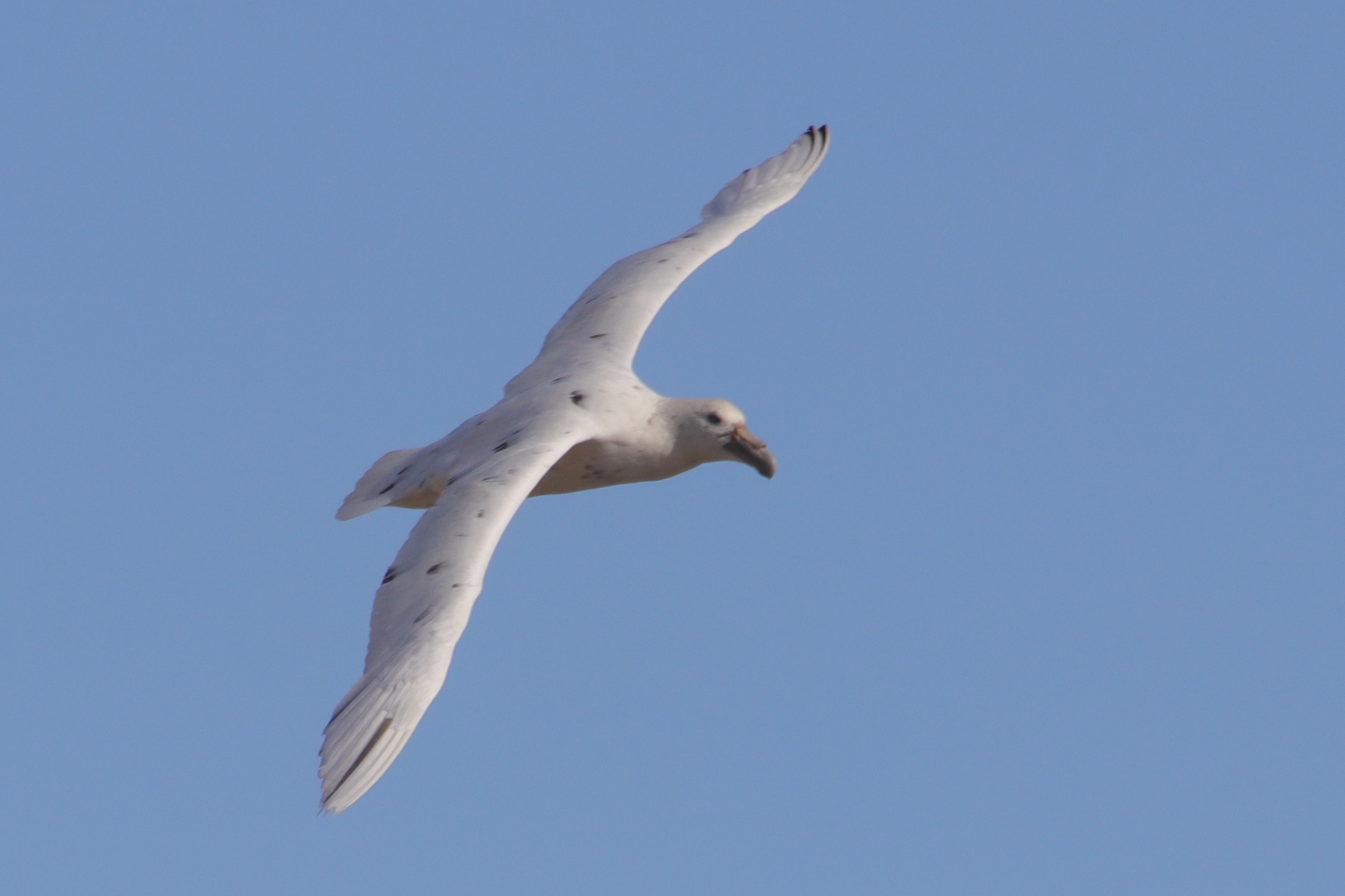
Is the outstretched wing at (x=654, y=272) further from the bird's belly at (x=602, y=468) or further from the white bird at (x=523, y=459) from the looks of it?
the bird's belly at (x=602, y=468)

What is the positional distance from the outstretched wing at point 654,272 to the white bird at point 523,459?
18 millimetres

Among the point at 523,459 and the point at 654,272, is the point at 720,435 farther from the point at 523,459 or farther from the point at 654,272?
the point at 654,272

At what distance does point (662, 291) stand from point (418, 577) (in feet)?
16.9

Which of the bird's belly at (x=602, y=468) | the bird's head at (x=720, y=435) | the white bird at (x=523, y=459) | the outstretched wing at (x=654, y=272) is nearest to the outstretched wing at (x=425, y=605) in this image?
the white bird at (x=523, y=459)

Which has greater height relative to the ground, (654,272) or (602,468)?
(654,272)

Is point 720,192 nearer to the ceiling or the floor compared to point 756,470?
nearer to the ceiling

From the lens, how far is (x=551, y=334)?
16891mm

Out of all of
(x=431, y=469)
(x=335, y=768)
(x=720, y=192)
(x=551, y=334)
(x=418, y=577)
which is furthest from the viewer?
(x=720, y=192)

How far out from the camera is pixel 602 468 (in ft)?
48.5

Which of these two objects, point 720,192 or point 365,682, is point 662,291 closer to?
point 720,192

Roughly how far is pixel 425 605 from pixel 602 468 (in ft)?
9.14

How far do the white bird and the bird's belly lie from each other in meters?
0.01

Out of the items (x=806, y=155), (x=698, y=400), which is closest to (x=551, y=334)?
(x=698, y=400)

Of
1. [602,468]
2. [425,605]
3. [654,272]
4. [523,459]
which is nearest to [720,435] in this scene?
[602,468]
